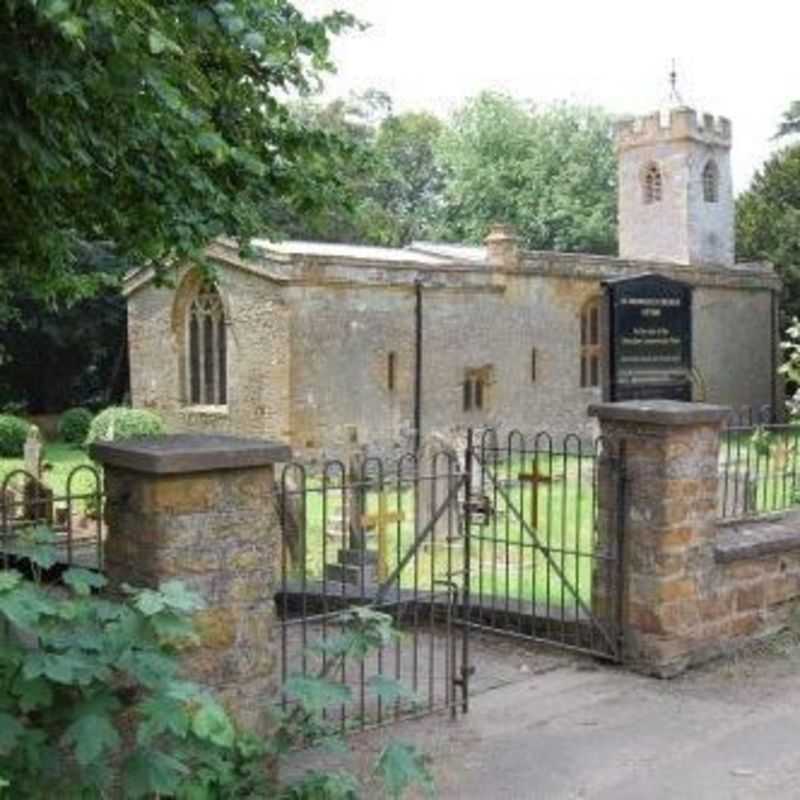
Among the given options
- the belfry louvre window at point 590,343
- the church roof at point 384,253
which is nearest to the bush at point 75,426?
the church roof at point 384,253

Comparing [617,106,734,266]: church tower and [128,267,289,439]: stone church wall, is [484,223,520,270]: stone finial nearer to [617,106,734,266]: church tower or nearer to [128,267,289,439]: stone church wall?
[128,267,289,439]: stone church wall

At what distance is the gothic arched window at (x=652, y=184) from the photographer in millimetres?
36062

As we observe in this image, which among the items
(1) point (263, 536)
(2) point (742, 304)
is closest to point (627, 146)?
(2) point (742, 304)

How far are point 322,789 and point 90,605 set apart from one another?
1267 mm

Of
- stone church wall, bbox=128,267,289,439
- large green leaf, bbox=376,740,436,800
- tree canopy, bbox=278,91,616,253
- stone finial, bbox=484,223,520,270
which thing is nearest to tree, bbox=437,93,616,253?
tree canopy, bbox=278,91,616,253

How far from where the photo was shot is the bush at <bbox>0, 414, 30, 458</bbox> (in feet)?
85.4

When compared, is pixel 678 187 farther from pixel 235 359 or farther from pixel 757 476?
pixel 757 476

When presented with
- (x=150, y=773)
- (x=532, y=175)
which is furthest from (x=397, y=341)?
(x=532, y=175)

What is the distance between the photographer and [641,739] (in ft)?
18.6

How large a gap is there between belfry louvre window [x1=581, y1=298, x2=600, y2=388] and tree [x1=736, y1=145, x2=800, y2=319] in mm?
9044

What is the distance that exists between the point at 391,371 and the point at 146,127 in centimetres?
1755

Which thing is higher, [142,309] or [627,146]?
[627,146]

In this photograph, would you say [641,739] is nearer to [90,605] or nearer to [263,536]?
[263,536]

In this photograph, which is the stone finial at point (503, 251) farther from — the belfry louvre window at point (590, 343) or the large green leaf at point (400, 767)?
the large green leaf at point (400, 767)
